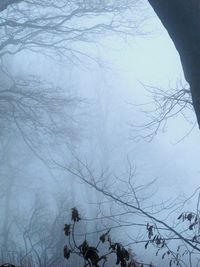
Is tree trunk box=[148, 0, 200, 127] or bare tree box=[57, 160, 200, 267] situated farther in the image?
bare tree box=[57, 160, 200, 267]

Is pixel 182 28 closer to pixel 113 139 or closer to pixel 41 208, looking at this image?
pixel 41 208

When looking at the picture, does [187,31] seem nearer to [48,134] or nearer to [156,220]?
[156,220]

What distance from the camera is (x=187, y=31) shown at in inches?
82.0

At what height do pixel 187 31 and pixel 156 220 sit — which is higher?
pixel 187 31

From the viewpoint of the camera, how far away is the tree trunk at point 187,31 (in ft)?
6.78

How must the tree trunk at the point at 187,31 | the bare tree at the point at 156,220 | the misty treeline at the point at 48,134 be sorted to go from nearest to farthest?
1. the tree trunk at the point at 187,31
2. the bare tree at the point at 156,220
3. the misty treeline at the point at 48,134

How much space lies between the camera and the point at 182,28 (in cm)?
210

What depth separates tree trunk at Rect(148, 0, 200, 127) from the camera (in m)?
2.07

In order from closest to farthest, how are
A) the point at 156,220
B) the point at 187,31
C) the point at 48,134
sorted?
the point at 187,31 → the point at 156,220 → the point at 48,134

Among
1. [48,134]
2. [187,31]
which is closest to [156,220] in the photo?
[187,31]

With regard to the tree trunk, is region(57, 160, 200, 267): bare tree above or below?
below

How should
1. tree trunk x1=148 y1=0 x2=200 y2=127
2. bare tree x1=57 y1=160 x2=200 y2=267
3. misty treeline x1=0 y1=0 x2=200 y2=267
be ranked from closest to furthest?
tree trunk x1=148 y1=0 x2=200 y2=127 < bare tree x1=57 y1=160 x2=200 y2=267 < misty treeline x1=0 y1=0 x2=200 y2=267

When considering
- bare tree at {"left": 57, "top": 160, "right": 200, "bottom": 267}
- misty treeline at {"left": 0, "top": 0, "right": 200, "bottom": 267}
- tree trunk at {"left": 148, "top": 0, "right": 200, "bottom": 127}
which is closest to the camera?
tree trunk at {"left": 148, "top": 0, "right": 200, "bottom": 127}

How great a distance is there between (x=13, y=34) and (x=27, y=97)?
1.54 m
